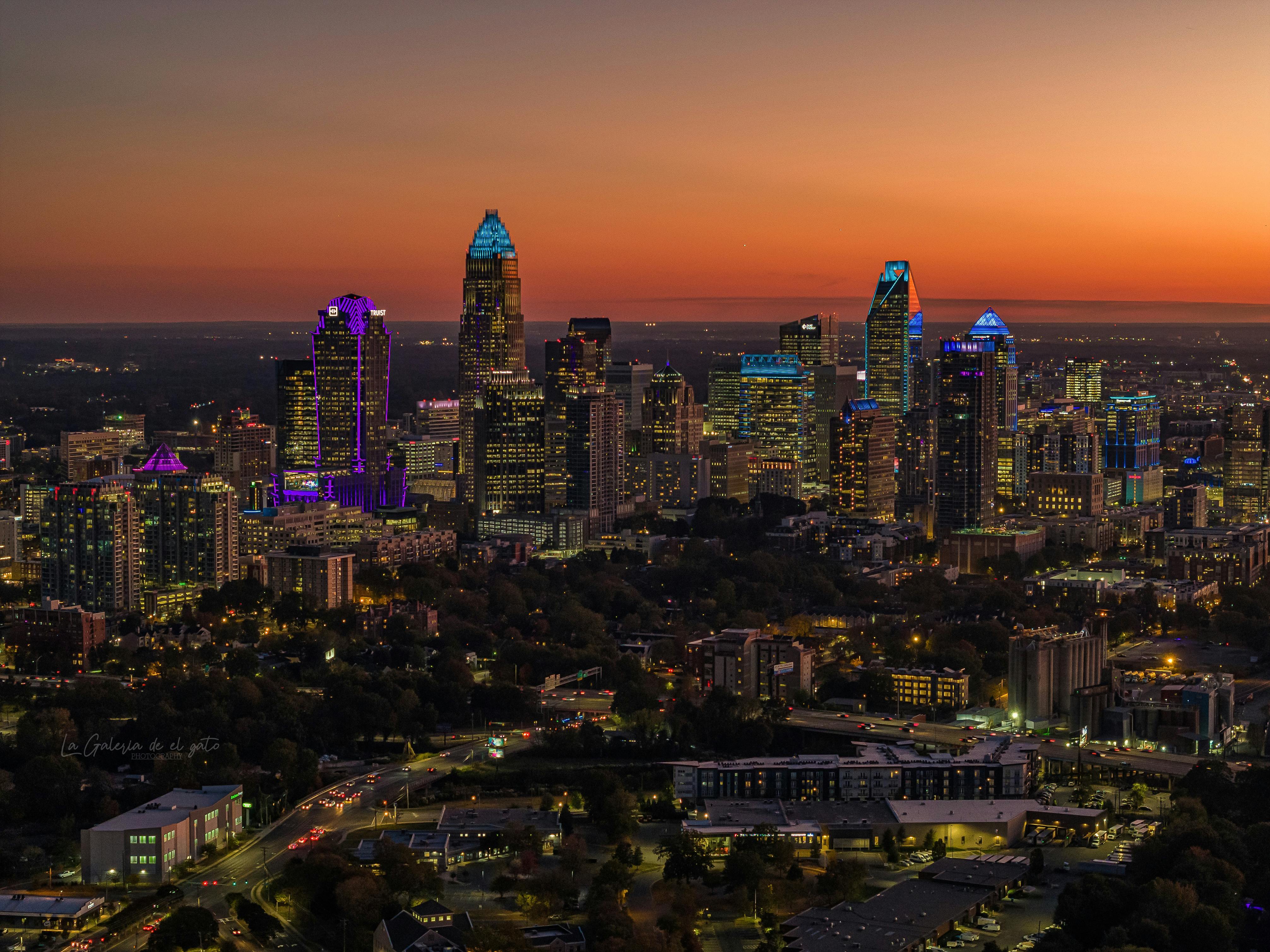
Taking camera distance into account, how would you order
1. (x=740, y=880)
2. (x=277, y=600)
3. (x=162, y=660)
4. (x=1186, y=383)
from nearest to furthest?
(x=740, y=880) < (x=162, y=660) < (x=277, y=600) < (x=1186, y=383)

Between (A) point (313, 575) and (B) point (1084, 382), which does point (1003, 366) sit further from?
(A) point (313, 575)

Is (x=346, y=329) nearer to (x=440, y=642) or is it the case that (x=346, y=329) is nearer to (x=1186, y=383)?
(x=440, y=642)

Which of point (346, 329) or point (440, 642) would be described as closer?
point (440, 642)

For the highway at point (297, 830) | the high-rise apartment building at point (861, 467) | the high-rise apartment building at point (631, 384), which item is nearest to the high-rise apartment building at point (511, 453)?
the high-rise apartment building at point (861, 467)

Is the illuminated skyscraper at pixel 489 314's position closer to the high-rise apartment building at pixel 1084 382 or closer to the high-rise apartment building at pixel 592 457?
the high-rise apartment building at pixel 592 457

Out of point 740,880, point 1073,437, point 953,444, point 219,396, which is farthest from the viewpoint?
point 219,396

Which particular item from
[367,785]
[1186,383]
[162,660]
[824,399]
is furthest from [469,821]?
[1186,383]

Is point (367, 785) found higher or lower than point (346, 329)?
lower

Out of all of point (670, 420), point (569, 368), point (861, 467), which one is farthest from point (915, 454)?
point (569, 368)
